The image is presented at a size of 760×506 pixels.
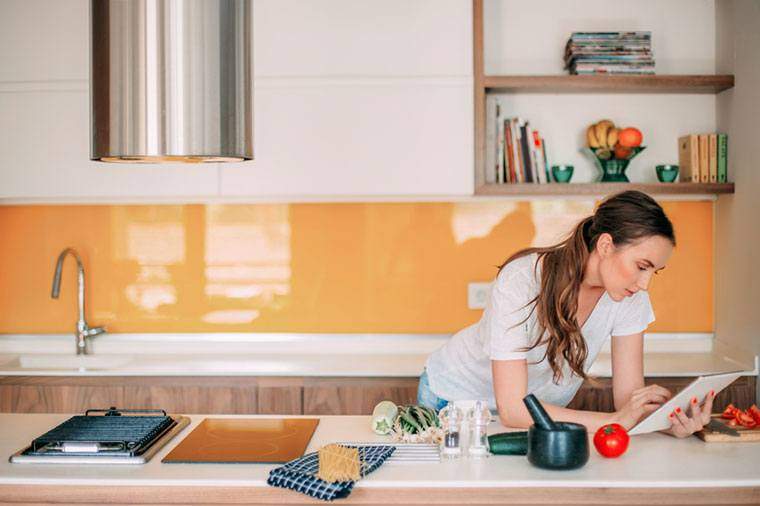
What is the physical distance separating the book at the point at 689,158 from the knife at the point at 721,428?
1650 millimetres

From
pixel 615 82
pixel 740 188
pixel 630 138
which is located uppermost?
pixel 615 82

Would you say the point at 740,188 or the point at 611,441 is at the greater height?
the point at 740,188

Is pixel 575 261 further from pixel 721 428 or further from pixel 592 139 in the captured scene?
pixel 592 139

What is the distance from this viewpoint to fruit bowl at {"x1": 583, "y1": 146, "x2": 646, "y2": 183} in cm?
358

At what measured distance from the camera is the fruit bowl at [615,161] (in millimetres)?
3576

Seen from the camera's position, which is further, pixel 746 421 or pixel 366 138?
pixel 366 138

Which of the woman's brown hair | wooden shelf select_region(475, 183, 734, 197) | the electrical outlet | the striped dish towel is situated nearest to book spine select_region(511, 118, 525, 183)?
wooden shelf select_region(475, 183, 734, 197)

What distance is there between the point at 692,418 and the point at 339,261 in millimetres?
2025

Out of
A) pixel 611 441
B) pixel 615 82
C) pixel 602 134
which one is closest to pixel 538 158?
pixel 602 134

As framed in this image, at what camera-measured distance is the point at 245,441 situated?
6.87ft

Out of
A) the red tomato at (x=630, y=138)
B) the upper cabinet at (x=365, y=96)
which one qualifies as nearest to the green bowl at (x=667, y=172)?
the red tomato at (x=630, y=138)

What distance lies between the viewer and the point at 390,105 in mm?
3441

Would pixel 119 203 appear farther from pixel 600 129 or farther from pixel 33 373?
pixel 600 129

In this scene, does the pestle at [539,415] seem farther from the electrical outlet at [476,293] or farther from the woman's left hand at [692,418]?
the electrical outlet at [476,293]
